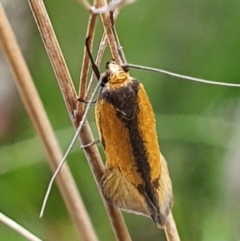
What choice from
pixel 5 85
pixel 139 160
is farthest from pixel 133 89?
pixel 5 85

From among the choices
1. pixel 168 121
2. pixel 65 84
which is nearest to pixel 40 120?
pixel 65 84

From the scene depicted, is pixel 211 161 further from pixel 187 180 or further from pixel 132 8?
pixel 132 8

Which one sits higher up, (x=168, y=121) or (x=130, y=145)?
(x=130, y=145)

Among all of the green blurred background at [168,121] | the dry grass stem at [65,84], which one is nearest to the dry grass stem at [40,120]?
the dry grass stem at [65,84]

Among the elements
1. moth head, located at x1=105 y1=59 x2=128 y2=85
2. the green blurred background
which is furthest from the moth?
the green blurred background

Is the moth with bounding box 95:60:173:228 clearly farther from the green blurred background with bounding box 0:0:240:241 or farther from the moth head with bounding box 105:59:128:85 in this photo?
the green blurred background with bounding box 0:0:240:241

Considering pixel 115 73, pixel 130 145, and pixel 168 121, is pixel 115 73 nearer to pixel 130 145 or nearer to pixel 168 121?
pixel 130 145

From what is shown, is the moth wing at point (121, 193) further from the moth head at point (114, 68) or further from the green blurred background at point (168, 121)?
the green blurred background at point (168, 121)
